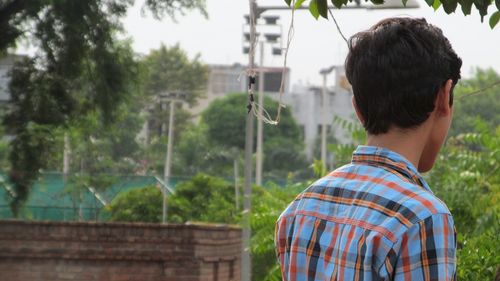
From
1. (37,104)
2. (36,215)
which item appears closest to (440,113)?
(37,104)

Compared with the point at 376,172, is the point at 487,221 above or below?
below

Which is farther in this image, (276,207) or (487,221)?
(276,207)

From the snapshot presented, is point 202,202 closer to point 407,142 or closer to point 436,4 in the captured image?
point 436,4

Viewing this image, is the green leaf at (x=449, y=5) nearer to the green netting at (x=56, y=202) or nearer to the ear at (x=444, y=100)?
the ear at (x=444, y=100)

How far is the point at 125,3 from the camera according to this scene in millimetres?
19625

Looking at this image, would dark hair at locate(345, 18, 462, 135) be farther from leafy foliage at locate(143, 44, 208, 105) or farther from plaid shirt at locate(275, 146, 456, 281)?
leafy foliage at locate(143, 44, 208, 105)

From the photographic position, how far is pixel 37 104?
66.4 ft

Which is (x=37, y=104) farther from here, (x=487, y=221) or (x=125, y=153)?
(x=125, y=153)

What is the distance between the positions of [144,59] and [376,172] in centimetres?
1969

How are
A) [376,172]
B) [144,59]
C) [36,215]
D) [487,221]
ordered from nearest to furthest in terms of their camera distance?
[376,172] → [487,221] → [144,59] → [36,215]

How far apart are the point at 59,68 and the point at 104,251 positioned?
2684 millimetres

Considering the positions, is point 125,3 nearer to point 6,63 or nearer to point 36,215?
point 6,63

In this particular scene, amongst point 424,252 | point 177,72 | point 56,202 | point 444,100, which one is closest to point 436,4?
point 444,100

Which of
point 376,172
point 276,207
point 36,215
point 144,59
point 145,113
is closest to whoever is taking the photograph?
point 376,172
